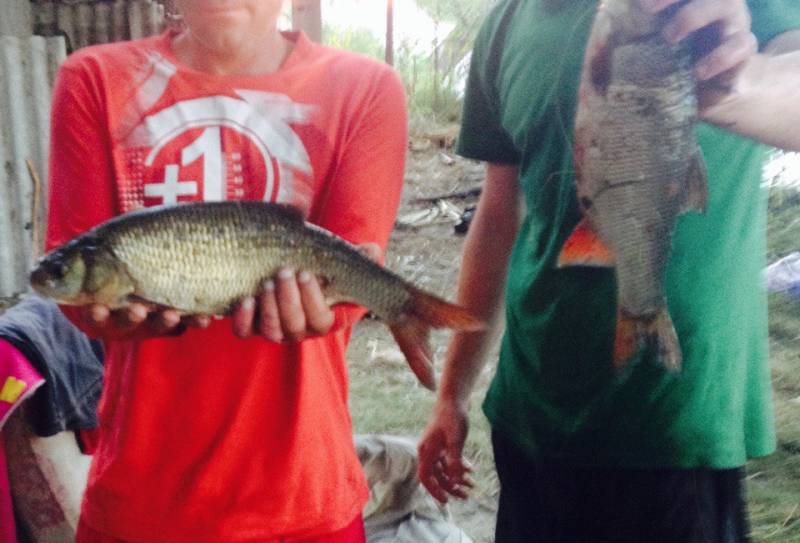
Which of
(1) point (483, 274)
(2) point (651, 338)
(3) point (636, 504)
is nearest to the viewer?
(2) point (651, 338)

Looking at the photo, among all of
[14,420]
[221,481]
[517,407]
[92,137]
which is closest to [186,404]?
[221,481]

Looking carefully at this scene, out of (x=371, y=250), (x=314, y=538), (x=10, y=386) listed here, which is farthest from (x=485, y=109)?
(x=10, y=386)

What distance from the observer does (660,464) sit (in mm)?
1134

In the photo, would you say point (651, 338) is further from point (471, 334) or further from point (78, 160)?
point (78, 160)

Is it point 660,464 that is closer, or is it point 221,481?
point 660,464

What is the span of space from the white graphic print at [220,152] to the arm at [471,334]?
39 centimetres

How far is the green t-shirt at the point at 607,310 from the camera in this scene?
1024 millimetres

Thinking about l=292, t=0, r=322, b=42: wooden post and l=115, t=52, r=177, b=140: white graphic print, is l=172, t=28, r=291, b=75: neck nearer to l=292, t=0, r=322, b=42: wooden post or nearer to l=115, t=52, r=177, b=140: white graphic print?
l=115, t=52, r=177, b=140: white graphic print

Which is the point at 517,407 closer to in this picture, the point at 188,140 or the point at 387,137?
A: the point at 387,137

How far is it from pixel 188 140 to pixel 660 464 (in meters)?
0.99

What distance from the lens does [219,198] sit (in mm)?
1401

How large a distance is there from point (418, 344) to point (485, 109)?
487mm

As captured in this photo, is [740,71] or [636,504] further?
[636,504]

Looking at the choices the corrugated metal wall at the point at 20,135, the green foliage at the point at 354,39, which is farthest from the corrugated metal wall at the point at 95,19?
the green foliage at the point at 354,39
